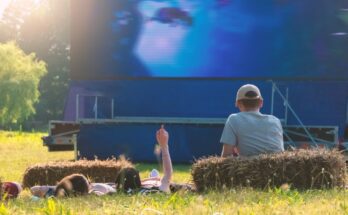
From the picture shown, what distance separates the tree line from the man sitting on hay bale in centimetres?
3664

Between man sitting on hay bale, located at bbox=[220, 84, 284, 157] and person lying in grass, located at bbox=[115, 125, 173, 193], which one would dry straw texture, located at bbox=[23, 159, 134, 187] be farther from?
man sitting on hay bale, located at bbox=[220, 84, 284, 157]

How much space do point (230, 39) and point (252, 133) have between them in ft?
29.5

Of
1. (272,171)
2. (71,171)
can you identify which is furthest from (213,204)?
(71,171)

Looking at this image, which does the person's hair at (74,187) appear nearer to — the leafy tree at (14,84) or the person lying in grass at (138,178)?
the person lying in grass at (138,178)

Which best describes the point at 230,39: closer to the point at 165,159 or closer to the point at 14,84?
the point at 165,159

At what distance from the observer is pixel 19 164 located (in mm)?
13664

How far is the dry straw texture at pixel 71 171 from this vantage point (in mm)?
7848

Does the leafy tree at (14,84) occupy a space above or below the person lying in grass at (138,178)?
above

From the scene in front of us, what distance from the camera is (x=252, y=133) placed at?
18.0 feet

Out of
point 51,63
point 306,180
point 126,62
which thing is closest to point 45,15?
A: point 51,63

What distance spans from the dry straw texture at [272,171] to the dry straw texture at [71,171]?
273cm

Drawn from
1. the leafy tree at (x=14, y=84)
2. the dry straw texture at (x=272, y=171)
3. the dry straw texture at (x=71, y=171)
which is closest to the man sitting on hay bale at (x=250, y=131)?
the dry straw texture at (x=272, y=171)

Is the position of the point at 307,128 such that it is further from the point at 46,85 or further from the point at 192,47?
the point at 46,85

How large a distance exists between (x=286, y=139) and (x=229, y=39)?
257 cm
